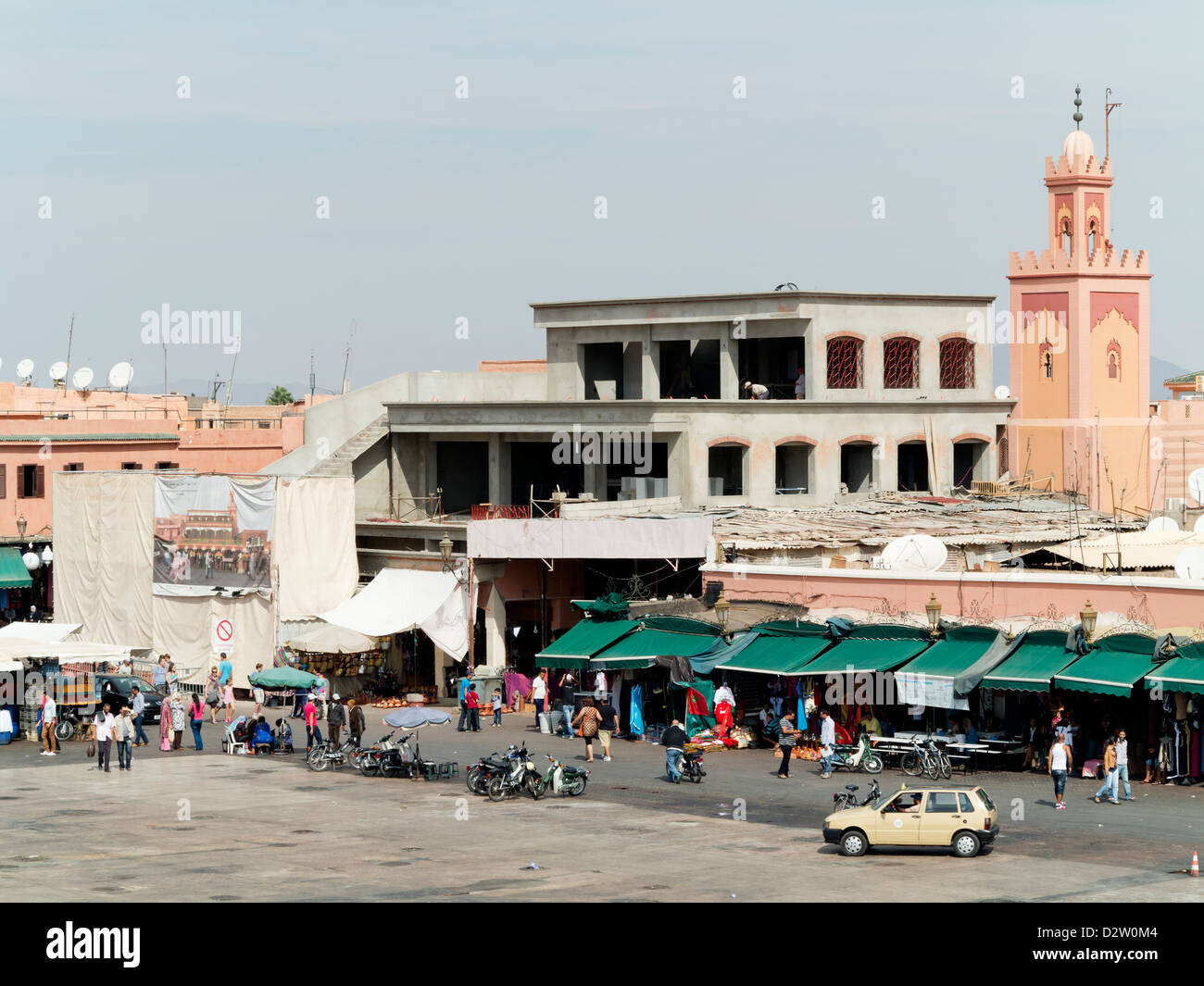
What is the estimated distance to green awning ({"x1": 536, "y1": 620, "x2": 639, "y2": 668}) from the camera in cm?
4431

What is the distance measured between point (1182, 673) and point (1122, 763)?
2.50 meters

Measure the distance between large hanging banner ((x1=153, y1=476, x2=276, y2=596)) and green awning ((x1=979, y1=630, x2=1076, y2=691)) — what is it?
81.8 feet

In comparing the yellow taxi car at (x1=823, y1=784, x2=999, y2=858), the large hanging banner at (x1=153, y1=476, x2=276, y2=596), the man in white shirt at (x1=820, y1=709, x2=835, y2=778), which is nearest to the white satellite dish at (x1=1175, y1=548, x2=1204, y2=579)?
the man in white shirt at (x1=820, y1=709, x2=835, y2=778)

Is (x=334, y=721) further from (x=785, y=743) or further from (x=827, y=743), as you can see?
(x=827, y=743)

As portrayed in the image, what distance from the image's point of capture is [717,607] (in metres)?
A: 42.7

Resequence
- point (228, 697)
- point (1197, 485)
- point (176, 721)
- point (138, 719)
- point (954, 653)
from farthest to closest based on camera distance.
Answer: point (228, 697)
point (1197, 485)
point (138, 719)
point (176, 721)
point (954, 653)

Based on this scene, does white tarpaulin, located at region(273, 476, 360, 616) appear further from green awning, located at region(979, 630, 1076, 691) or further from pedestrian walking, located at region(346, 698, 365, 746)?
green awning, located at region(979, 630, 1076, 691)

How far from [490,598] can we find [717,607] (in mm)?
10918

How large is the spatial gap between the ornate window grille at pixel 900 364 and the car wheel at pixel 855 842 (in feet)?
114

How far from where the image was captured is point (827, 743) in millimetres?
38062

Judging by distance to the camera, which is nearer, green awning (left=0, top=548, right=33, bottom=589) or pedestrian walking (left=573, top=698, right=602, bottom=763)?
pedestrian walking (left=573, top=698, right=602, bottom=763)

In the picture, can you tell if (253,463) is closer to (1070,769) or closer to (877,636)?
(877,636)

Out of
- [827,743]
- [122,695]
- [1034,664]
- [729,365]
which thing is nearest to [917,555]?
[1034,664]

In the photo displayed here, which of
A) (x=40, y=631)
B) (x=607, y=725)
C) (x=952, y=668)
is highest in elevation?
(x=40, y=631)
